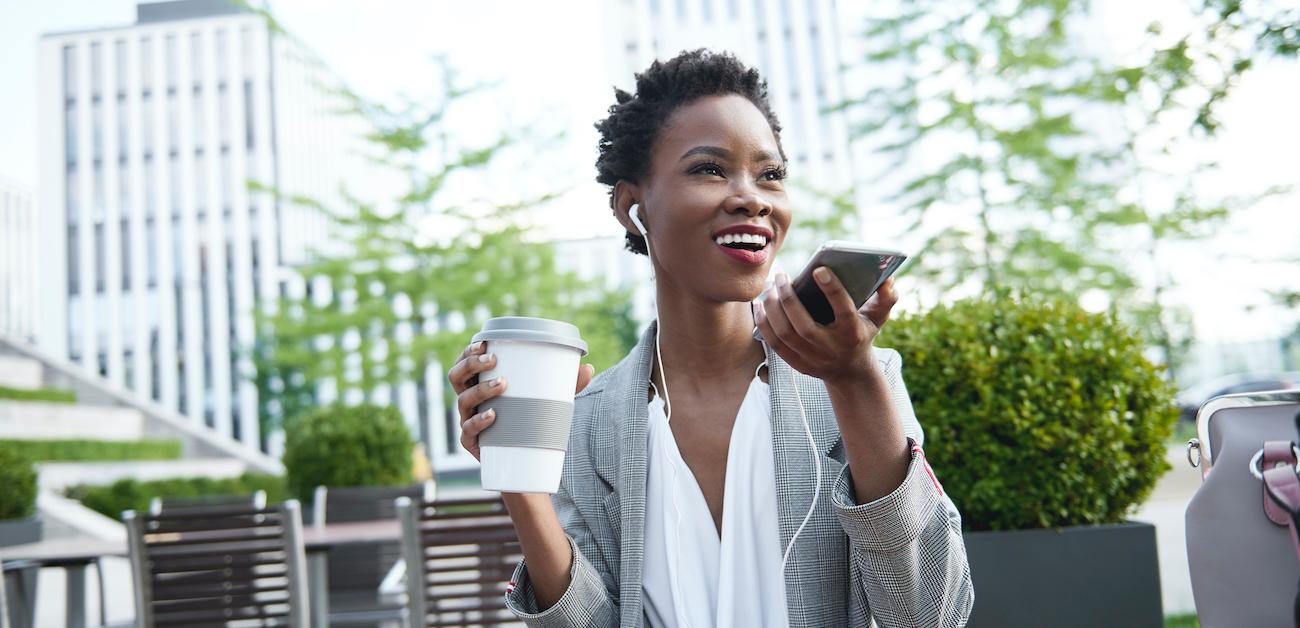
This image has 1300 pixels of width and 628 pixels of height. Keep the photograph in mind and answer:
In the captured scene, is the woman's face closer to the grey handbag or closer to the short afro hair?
the short afro hair

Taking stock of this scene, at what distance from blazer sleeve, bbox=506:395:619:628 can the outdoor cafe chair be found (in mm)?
2858

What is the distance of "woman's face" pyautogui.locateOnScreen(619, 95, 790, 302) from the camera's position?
1669 millimetres

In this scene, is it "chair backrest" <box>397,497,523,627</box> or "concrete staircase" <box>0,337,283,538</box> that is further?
"concrete staircase" <box>0,337,283,538</box>

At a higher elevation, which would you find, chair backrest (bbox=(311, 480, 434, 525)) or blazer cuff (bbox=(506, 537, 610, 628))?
blazer cuff (bbox=(506, 537, 610, 628))

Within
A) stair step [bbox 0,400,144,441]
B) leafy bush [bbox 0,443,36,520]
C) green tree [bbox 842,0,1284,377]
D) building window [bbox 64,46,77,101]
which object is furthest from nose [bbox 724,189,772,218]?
building window [bbox 64,46,77,101]

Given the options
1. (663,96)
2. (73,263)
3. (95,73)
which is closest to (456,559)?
(663,96)

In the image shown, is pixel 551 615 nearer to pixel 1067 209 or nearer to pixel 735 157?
pixel 735 157

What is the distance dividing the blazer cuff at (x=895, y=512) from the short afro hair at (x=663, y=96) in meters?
0.75

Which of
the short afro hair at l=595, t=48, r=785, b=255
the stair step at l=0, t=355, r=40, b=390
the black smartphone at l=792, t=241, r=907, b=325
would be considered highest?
the stair step at l=0, t=355, r=40, b=390

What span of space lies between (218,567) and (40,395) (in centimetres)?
1673

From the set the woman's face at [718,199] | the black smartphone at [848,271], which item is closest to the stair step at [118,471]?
the woman's face at [718,199]

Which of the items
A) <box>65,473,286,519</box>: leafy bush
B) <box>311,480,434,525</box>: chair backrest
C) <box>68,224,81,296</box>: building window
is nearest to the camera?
<box>311,480,434,525</box>: chair backrest

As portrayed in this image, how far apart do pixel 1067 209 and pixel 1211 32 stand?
11.2 meters

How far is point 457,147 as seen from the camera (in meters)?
17.3
